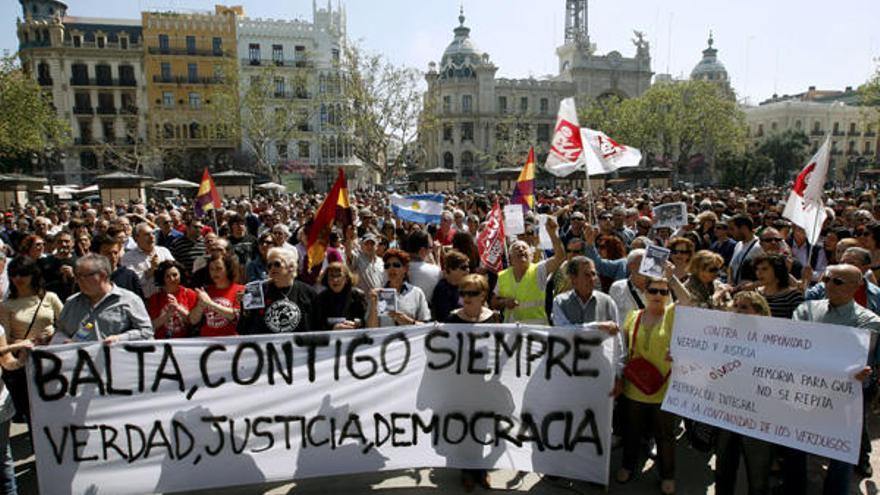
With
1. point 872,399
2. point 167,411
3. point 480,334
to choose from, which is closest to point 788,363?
point 872,399

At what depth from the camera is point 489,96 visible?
74.5 m

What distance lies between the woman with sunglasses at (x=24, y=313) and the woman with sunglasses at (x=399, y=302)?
2.45 meters

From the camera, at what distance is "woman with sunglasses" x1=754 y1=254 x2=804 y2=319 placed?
462 cm

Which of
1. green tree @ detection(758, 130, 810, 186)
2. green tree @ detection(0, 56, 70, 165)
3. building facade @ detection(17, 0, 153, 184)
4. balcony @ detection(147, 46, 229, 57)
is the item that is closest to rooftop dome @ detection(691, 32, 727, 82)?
green tree @ detection(758, 130, 810, 186)

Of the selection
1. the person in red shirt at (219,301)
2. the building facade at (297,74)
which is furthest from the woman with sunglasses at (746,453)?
the building facade at (297,74)

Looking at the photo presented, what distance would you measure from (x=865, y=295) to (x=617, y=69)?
82102 mm

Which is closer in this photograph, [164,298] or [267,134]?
[164,298]

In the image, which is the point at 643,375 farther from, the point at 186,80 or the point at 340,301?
the point at 186,80

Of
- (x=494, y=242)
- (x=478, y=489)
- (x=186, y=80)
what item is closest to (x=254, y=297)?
(x=478, y=489)

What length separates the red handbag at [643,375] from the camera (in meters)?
4.29

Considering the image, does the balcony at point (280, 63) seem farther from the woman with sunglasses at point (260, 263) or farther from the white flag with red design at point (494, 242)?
the white flag with red design at point (494, 242)

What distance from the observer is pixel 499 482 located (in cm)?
461

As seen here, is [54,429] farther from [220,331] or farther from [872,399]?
[872,399]

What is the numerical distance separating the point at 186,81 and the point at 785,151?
6579 centimetres
